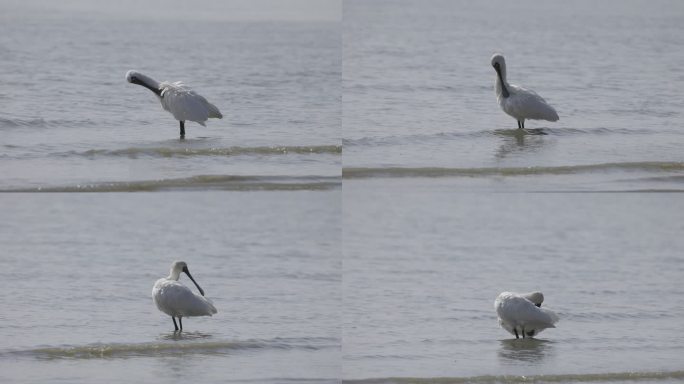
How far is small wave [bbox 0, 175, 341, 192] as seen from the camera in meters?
8.90

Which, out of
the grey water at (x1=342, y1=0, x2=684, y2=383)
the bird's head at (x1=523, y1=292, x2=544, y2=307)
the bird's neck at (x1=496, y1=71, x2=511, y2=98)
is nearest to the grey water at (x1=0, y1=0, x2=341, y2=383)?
the grey water at (x1=342, y1=0, x2=684, y2=383)

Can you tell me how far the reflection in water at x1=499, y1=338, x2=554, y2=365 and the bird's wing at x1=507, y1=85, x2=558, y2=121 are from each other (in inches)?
72.9

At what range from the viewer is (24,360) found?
900 cm

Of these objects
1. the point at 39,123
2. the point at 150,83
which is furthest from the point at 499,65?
the point at 39,123

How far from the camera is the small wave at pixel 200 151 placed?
9719 mm

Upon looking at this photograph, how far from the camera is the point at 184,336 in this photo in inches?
384

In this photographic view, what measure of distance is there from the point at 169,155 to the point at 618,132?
12.4 feet

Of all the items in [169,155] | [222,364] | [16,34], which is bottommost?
[222,364]

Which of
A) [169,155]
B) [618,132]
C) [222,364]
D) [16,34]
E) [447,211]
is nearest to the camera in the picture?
[222,364]

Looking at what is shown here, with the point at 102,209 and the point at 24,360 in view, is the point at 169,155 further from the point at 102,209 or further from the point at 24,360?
the point at 102,209

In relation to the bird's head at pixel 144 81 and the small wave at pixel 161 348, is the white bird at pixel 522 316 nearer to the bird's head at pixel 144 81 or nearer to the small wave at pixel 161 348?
the small wave at pixel 161 348

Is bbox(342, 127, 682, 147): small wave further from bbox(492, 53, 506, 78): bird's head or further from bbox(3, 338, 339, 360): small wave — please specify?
bbox(3, 338, 339, 360): small wave

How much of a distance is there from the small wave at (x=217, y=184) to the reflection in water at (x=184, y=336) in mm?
1260

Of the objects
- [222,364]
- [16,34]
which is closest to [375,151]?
[222,364]
